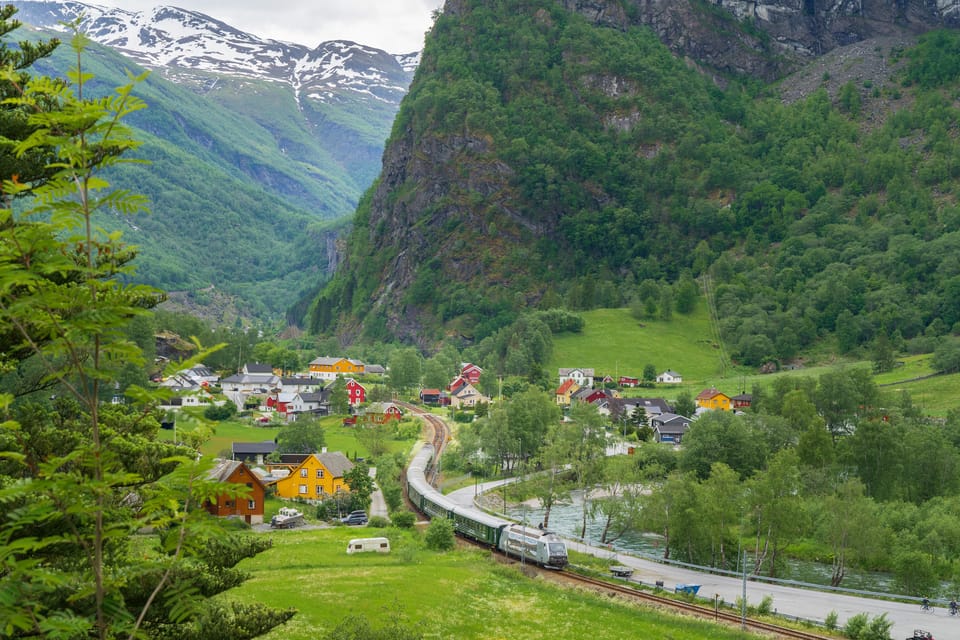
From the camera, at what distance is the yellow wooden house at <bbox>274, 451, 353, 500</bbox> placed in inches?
2776

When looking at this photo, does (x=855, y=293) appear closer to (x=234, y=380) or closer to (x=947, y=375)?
(x=947, y=375)

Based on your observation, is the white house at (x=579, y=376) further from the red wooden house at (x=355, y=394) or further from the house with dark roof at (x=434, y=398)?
the red wooden house at (x=355, y=394)

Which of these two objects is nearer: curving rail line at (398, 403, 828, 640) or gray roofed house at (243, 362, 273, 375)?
curving rail line at (398, 403, 828, 640)

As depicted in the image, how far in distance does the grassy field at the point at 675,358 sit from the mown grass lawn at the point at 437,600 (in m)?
90.4

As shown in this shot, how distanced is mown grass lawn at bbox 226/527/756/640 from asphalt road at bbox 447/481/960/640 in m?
6.96

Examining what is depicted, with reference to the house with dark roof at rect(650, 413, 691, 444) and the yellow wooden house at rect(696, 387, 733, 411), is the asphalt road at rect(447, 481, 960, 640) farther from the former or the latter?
the yellow wooden house at rect(696, 387, 733, 411)

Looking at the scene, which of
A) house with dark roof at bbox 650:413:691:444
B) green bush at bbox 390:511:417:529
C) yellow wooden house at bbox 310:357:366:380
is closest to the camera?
green bush at bbox 390:511:417:529

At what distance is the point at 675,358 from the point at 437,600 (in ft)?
399

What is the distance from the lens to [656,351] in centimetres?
15762

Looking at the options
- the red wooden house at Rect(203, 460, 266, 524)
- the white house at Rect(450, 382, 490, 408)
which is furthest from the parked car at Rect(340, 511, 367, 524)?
the white house at Rect(450, 382, 490, 408)

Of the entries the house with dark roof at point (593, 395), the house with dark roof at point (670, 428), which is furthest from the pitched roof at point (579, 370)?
the house with dark roof at point (670, 428)

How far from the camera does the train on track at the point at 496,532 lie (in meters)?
53.4

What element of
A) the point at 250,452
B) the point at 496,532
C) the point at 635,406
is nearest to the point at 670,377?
the point at 635,406

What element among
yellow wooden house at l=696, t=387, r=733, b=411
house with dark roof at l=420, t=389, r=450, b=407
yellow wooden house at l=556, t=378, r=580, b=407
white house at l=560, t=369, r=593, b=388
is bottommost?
house with dark roof at l=420, t=389, r=450, b=407
